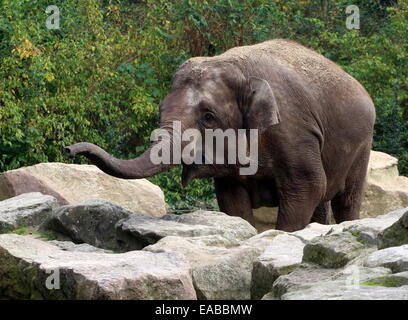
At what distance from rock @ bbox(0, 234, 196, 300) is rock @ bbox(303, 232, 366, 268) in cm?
80

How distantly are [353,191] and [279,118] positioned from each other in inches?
86.4

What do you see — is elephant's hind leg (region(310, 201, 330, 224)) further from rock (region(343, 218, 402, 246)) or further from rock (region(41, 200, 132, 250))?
rock (region(343, 218, 402, 246))

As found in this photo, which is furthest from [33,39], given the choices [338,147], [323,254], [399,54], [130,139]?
[323,254]

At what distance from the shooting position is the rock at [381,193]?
1495 centimetres

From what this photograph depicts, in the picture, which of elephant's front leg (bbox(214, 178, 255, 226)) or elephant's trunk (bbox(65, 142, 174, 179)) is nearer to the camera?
elephant's trunk (bbox(65, 142, 174, 179))

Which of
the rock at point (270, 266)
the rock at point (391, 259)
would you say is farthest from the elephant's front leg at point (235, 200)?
the rock at point (391, 259)

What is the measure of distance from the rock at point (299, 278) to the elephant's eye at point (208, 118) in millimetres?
3909

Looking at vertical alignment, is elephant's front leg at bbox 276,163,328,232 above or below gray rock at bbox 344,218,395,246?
below

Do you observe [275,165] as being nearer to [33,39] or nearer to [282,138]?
[282,138]

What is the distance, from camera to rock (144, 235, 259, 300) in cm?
803

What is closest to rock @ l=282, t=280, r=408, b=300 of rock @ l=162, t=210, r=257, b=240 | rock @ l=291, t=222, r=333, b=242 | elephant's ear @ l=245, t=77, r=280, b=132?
rock @ l=291, t=222, r=333, b=242

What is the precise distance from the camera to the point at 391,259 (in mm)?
6668

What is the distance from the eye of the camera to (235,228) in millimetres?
9633

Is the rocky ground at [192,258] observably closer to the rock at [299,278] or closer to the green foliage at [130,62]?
the rock at [299,278]
